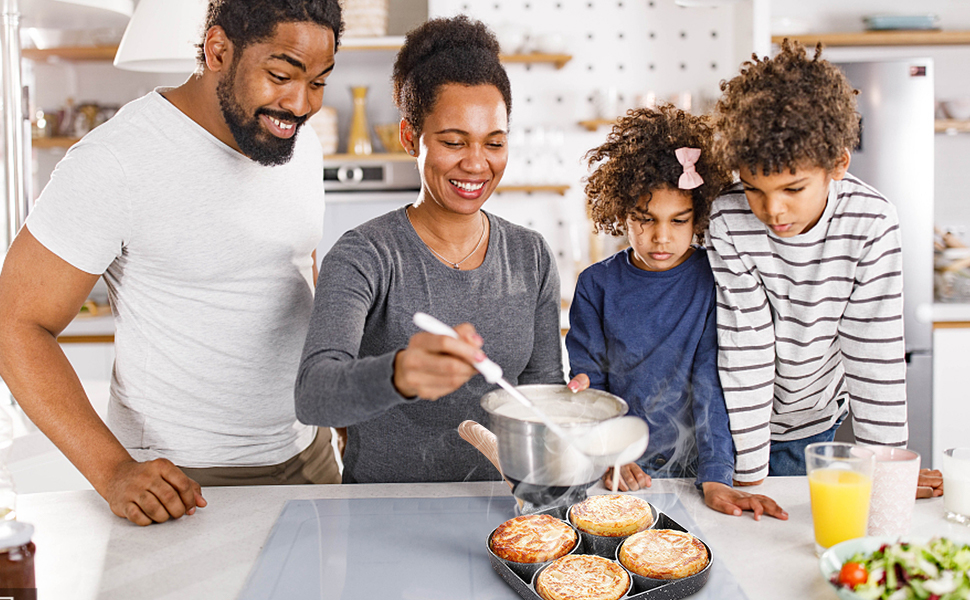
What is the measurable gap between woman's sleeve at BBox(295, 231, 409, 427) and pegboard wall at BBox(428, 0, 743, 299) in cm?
229

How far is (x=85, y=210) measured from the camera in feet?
3.95

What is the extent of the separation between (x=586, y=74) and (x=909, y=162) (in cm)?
148

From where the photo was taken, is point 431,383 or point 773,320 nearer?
point 431,383

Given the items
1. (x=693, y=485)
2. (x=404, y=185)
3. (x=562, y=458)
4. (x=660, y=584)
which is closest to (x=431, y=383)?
(x=562, y=458)

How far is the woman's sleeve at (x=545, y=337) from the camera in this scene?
55.9 inches

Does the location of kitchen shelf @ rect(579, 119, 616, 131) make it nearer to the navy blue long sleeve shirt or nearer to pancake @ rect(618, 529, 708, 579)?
the navy blue long sleeve shirt

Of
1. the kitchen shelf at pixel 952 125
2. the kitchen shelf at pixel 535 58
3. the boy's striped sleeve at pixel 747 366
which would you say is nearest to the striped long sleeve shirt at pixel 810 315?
the boy's striped sleeve at pixel 747 366

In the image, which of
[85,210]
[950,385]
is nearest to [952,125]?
[950,385]

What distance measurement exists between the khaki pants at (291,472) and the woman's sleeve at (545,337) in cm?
49

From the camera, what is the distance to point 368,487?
1.27 metres

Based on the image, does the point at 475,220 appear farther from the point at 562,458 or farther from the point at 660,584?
the point at 660,584

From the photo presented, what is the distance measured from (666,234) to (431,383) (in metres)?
0.76

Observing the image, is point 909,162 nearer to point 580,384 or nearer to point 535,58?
point 535,58

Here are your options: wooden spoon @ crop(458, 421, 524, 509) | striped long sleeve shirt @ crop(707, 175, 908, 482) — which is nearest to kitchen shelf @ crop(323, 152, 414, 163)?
striped long sleeve shirt @ crop(707, 175, 908, 482)
